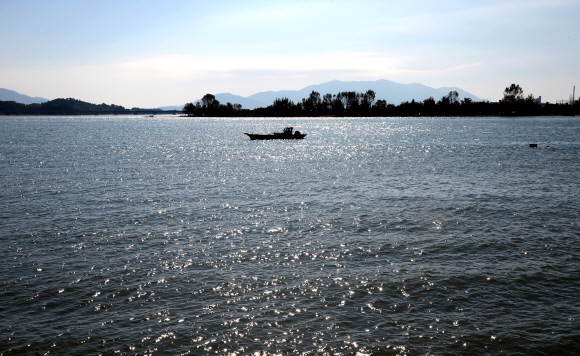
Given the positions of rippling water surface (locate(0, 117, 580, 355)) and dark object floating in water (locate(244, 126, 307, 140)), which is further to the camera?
dark object floating in water (locate(244, 126, 307, 140))

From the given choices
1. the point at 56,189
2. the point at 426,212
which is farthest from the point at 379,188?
the point at 56,189

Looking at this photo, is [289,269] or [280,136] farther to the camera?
[280,136]

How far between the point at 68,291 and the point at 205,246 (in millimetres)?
8752

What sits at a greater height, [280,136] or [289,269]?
[280,136]

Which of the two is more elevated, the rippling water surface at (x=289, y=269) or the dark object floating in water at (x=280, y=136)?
the dark object floating in water at (x=280, y=136)

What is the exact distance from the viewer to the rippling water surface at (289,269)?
15969 mm

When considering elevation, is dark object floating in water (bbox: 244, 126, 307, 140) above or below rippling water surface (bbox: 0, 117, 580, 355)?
above

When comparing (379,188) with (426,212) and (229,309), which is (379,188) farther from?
(229,309)

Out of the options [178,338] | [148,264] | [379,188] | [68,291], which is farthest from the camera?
[379,188]

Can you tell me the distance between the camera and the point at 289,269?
2283 centimetres

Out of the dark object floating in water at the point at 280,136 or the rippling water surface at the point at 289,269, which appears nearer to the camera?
the rippling water surface at the point at 289,269

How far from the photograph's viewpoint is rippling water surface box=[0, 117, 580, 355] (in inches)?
629

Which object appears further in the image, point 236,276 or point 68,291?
point 236,276

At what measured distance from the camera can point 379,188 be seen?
48.2 metres
